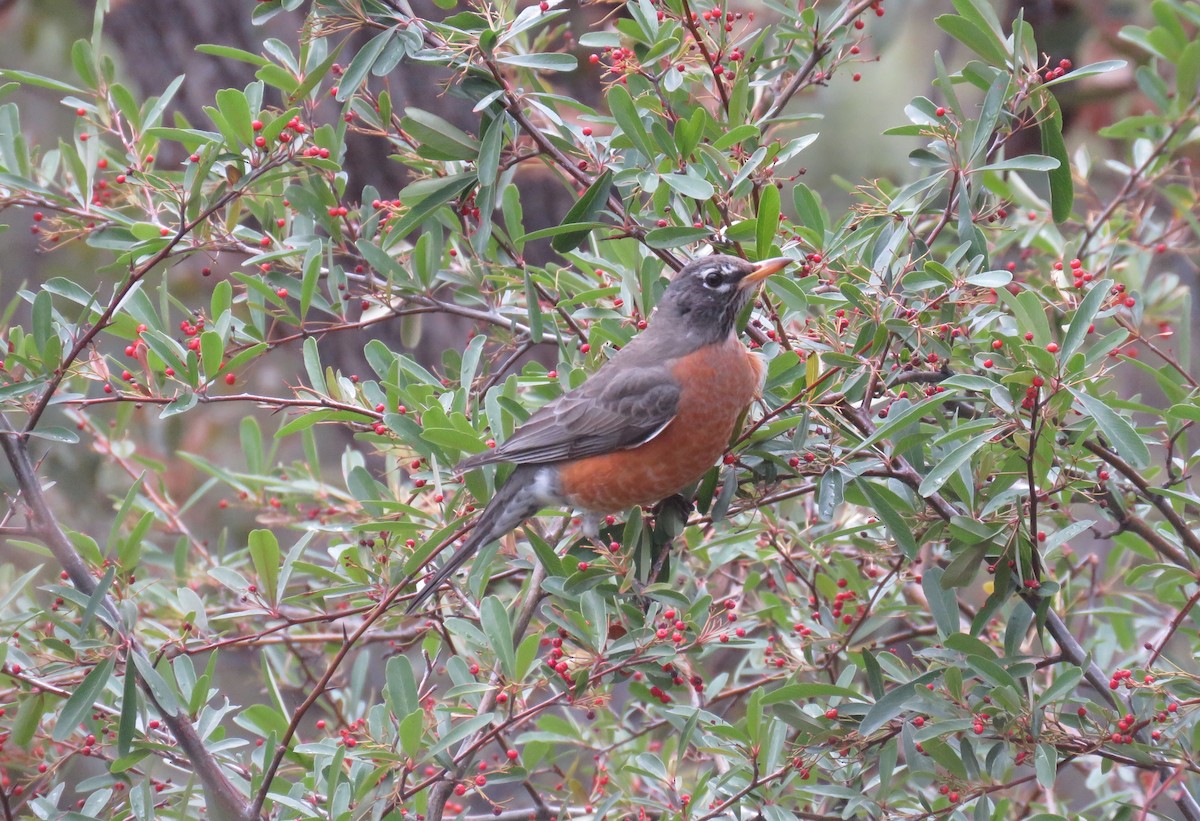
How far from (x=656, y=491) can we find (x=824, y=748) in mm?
888

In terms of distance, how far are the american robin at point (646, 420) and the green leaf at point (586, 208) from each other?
0.42 m

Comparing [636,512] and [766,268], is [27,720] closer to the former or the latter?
[636,512]

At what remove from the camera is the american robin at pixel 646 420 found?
2984mm

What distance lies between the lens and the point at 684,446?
10.1 ft

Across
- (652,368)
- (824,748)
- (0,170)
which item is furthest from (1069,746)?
(0,170)

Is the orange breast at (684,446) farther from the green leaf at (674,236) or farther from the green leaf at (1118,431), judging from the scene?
the green leaf at (1118,431)

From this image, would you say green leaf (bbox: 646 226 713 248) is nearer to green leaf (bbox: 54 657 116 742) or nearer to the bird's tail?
the bird's tail

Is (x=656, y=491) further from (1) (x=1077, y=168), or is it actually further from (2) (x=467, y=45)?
(1) (x=1077, y=168)

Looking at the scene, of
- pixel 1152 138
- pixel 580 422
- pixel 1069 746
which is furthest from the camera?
pixel 1152 138

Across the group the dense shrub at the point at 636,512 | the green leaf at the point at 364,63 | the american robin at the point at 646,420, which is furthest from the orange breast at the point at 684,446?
the green leaf at the point at 364,63

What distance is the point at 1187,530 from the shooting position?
2492mm

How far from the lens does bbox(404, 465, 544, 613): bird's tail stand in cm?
287

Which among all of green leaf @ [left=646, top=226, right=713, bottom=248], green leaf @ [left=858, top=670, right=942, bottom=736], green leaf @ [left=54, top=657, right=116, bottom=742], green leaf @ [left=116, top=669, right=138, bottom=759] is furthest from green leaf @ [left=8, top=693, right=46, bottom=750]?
green leaf @ [left=858, top=670, right=942, bottom=736]

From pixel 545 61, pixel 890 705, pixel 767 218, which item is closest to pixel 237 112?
pixel 545 61
